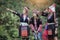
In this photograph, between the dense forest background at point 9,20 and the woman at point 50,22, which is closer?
the dense forest background at point 9,20

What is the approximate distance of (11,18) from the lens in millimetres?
2650

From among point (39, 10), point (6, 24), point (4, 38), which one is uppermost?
point (39, 10)

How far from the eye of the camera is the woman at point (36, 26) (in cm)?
270

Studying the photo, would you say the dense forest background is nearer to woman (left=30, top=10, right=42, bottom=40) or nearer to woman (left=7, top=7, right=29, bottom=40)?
woman (left=7, top=7, right=29, bottom=40)

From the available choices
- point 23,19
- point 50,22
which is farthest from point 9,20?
point 50,22

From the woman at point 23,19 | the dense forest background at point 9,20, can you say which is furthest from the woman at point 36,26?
the dense forest background at point 9,20

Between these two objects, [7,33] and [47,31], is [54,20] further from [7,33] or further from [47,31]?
[7,33]

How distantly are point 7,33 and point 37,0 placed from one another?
22.0 inches

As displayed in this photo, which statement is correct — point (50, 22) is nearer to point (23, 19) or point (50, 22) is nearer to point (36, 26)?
point (36, 26)

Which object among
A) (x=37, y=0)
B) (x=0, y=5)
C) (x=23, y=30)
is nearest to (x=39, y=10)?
(x=37, y=0)

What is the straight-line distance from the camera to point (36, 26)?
271 cm

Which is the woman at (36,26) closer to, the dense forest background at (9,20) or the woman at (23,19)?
the woman at (23,19)

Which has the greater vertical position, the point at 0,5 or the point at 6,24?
the point at 0,5

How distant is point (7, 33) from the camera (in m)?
2.64
